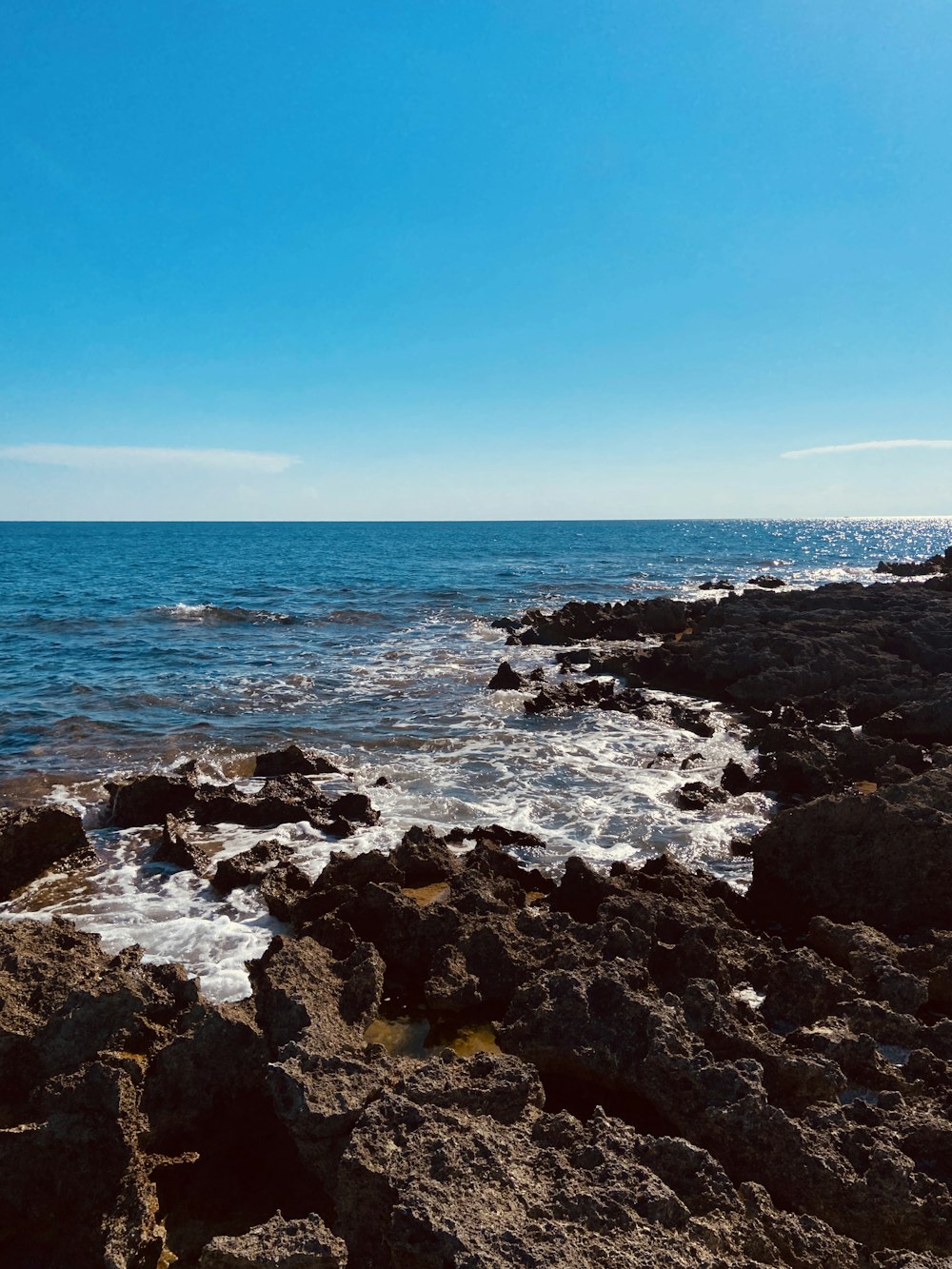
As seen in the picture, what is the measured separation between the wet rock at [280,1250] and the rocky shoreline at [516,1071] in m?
0.01

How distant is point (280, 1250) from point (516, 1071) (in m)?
1.80

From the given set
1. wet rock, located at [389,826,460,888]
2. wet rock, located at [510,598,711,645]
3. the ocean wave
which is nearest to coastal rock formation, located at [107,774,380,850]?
wet rock, located at [389,826,460,888]

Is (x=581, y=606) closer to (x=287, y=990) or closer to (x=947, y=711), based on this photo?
(x=947, y=711)

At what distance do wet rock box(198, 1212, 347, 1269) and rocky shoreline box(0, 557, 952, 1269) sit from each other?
1 centimetres

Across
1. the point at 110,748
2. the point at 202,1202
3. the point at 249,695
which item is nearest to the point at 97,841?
the point at 110,748

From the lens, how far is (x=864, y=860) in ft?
29.2

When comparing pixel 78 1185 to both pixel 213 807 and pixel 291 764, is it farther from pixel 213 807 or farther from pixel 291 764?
pixel 291 764

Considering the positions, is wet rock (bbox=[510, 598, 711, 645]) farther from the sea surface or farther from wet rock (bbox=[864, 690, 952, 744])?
→ wet rock (bbox=[864, 690, 952, 744])

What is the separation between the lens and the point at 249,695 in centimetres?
2156

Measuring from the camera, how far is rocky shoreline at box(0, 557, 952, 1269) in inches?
163

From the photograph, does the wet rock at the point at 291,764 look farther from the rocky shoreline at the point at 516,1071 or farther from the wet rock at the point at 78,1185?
the wet rock at the point at 78,1185

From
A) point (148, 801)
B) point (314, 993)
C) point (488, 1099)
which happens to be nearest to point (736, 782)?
point (314, 993)

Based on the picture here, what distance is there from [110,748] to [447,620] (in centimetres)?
2234

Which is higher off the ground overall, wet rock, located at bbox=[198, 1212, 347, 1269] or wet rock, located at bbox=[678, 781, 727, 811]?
wet rock, located at bbox=[198, 1212, 347, 1269]
